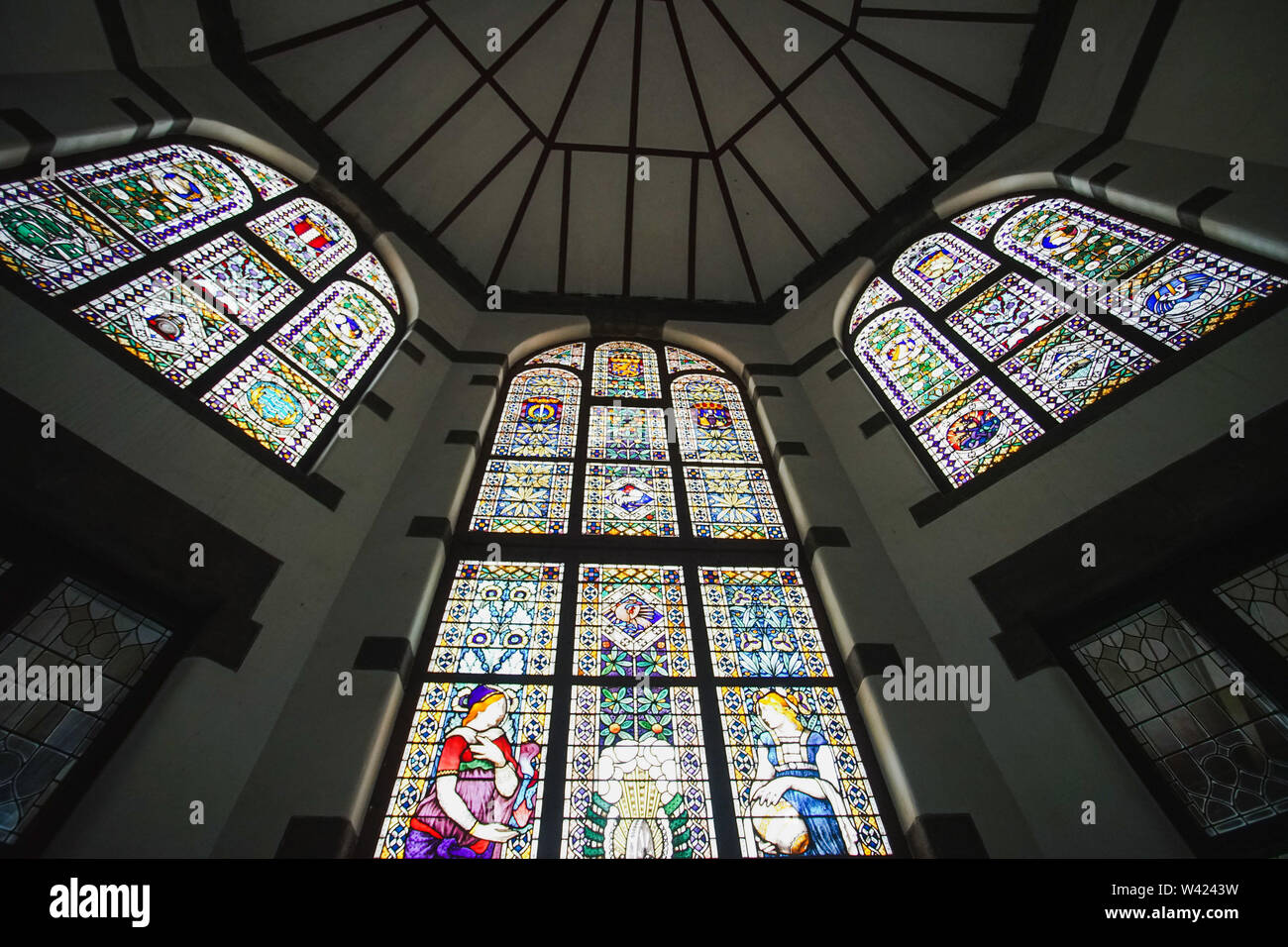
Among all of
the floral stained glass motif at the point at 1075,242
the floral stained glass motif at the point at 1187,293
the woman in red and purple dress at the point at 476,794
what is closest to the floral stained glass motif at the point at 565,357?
the floral stained glass motif at the point at 1075,242

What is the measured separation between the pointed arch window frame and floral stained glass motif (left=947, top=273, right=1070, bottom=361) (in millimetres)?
53

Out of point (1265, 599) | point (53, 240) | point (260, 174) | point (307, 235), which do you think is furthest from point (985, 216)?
point (53, 240)

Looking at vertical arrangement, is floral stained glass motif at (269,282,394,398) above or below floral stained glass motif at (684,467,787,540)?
above

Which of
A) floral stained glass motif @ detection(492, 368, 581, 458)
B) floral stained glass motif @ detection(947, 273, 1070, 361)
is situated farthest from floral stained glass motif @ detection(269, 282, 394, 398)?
floral stained glass motif @ detection(947, 273, 1070, 361)

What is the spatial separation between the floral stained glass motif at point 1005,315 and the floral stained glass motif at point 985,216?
1.20 meters

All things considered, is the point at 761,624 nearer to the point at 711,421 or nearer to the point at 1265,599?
the point at 1265,599

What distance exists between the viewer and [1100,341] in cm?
516

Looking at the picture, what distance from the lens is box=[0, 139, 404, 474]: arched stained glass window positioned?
4328mm

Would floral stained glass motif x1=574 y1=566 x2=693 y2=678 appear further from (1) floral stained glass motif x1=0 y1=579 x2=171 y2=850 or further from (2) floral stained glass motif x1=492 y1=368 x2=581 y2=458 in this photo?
(1) floral stained glass motif x1=0 y1=579 x2=171 y2=850

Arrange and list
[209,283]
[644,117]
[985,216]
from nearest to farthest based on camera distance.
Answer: [209,283]
[985,216]
[644,117]

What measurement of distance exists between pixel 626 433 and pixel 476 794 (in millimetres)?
3995

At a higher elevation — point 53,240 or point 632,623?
point 53,240

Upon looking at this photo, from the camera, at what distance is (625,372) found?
8.08 meters
